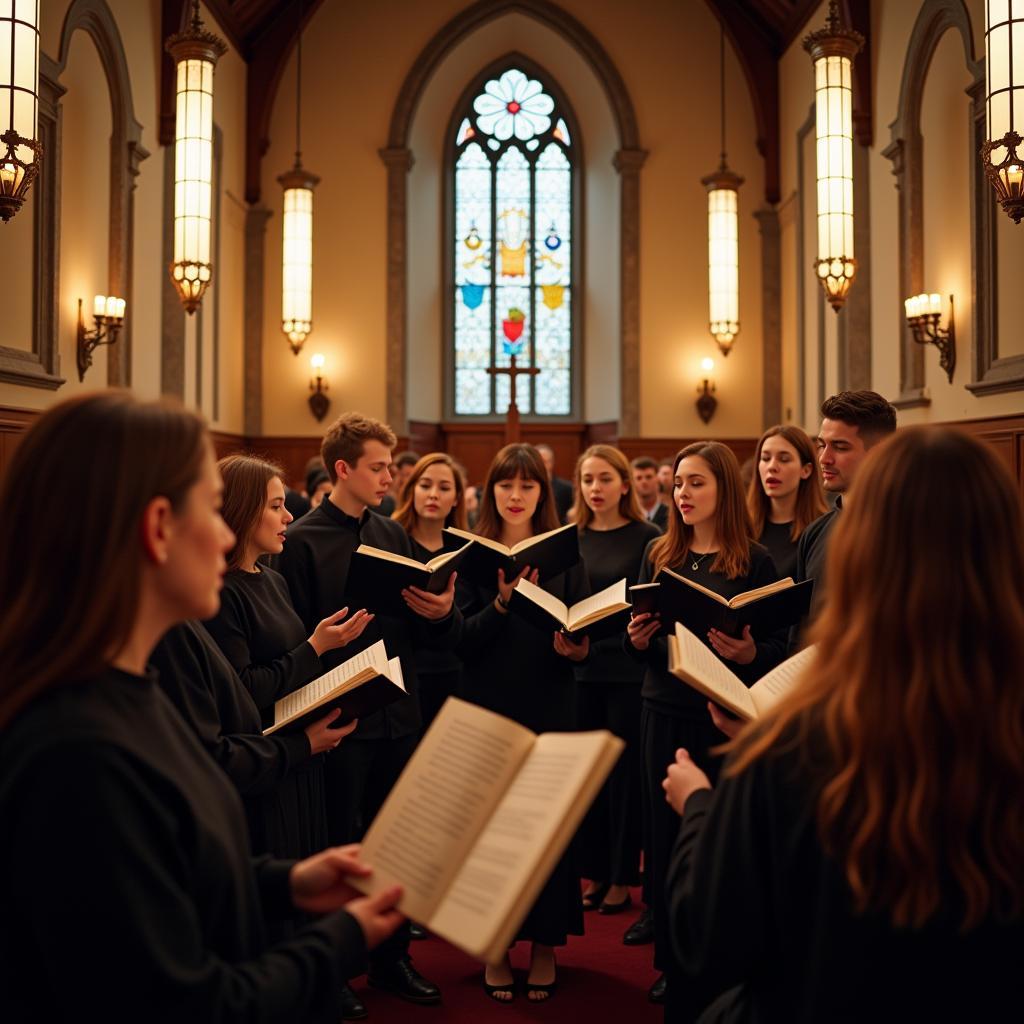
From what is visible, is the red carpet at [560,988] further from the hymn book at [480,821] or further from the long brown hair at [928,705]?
the long brown hair at [928,705]

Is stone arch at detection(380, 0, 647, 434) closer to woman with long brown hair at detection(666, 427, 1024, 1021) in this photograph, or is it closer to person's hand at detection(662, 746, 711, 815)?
person's hand at detection(662, 746, 711, 815)

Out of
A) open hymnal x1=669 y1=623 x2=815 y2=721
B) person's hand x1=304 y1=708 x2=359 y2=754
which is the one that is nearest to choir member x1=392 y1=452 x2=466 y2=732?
person's hand x1=304 y1=708 x2=359 y2=754

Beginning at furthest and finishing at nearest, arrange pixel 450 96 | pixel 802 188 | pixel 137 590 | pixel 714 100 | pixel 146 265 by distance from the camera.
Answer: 1. pixel 450 96
2. pixel 714 100
3. pixel 802 188
4. pixel 146 265
5. pixel 137 590

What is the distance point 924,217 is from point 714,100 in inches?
187

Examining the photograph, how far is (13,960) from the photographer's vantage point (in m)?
1.09

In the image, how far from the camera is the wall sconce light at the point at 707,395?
11.7m

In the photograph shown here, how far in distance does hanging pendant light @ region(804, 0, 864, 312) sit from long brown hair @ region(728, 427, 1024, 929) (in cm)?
606

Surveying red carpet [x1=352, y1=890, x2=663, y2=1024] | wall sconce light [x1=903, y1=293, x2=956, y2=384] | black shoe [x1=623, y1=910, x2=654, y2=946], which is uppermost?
wall sconce light [x1=903, y1=293, x2=956, y2=384]

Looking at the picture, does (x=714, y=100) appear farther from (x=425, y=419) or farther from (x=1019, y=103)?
(x=1019, y=103)

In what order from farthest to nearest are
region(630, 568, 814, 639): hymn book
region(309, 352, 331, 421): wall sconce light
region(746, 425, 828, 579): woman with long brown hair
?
region(309, 352, 331, 421): wall sconce light, region(746, 425, 828, 579): woman with long brown hair, region(630, 568, 814, 639): hymn book

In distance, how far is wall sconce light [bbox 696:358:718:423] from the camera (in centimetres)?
1174

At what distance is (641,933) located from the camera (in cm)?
378

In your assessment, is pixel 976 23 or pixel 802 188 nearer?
pixel 976 23

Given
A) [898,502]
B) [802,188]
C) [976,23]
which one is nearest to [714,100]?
[802,188]
